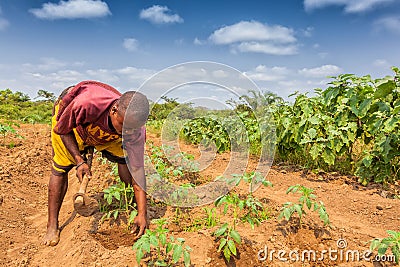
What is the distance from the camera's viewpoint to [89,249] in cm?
236

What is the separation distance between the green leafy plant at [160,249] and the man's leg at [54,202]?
0.91 meters

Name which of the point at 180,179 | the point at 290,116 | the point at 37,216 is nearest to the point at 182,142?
the point at 290,116

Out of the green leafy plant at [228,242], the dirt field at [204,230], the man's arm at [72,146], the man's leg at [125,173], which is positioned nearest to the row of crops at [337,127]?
the dirt field at [204,230]

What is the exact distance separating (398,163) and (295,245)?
7.26 ft

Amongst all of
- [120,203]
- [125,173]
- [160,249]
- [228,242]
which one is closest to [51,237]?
[120,203]

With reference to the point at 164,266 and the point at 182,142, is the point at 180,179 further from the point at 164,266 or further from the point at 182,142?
the point at 182,142

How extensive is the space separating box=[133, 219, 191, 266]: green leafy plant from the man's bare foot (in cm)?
89

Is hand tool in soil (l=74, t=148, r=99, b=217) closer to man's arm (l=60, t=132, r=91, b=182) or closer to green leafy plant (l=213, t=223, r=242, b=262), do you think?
man's arm (l=60, t=132, r=91, b=182)

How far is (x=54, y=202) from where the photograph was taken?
2.68 metres

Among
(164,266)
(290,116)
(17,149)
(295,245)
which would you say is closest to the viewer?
(164,266)

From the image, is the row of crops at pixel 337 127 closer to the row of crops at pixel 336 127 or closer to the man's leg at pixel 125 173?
the row of crops at pixel 336 127

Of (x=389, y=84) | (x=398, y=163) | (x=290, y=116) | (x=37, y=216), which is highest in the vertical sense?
(x=389, y=84)

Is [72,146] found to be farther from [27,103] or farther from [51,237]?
[27,103]

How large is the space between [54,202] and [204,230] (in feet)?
3.78
